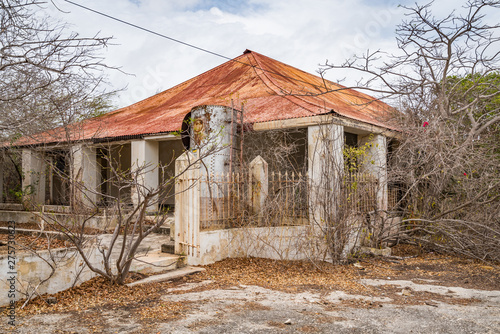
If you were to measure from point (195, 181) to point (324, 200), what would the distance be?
8.24 ft

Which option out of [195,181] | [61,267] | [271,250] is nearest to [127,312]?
[61,267]

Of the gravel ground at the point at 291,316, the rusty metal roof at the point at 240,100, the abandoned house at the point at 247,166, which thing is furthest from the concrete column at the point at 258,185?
the gravel ground at the point at 291,316

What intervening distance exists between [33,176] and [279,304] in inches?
511

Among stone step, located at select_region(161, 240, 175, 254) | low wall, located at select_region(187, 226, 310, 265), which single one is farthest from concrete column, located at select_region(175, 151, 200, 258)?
low wall, located at select_region(187, 226, 310, 265)

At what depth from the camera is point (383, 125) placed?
11.5 meters

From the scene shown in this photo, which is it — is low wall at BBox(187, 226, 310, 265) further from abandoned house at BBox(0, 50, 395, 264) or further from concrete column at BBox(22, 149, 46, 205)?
concrete column at BBox(22, 149, 46, 205)

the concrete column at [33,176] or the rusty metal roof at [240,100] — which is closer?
the rusty metal roof at [240,100]

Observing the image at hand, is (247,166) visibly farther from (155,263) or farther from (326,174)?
(155,263)

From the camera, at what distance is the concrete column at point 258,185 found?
28.5ft

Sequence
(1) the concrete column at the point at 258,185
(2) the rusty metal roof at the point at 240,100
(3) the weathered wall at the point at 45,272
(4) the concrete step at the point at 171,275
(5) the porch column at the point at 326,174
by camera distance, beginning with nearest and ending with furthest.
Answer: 1. (3) the weathered wall at the point at 45,272
2. (4) the concrete step at the point at 171,275
3. (5) the porch column at the point at 326,174
4. (1) the concrete column at the point at 258,185
5. (2) the rusty metal roof at the point at 240,100

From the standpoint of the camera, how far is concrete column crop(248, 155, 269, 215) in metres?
8.69

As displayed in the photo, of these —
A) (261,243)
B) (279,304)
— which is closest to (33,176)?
(261,243)

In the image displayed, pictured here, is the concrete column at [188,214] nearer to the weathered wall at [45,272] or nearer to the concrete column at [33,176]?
the weathered wall at [45,272]

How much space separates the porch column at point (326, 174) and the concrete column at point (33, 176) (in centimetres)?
1093
